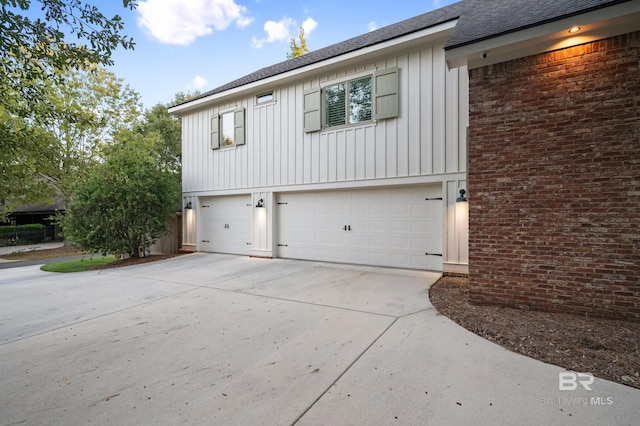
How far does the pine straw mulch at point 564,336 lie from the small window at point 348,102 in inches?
199

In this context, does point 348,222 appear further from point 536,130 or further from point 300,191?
point 536,130

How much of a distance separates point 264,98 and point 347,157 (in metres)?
3.64

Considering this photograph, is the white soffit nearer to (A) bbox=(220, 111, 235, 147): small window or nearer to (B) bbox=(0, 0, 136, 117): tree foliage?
(B) bbox=(0, 0, 136, 117): tree foliage

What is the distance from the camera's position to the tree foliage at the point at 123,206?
28.3ft

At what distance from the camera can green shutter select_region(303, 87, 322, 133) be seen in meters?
8.07

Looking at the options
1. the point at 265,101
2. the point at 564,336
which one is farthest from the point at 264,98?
the point at 564,336

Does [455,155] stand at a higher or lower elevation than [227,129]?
lower

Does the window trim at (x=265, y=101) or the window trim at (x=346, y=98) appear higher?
the window trim at (x=265, y=101)

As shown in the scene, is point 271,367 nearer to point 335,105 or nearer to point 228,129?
point 335,105

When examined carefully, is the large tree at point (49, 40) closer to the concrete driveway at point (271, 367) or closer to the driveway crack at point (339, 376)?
the concrete driveway at point (271, 367)

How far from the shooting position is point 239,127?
963 centimetres

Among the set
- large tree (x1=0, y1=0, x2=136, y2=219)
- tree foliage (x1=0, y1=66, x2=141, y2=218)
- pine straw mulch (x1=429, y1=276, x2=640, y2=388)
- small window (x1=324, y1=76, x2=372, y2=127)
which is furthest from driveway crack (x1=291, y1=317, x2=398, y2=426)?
tree foliage (x1=0, y1=66, x2=141, y2=218)

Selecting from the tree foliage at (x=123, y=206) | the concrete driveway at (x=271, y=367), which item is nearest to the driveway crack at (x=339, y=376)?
the concrete driveway at (x=271, y=367)

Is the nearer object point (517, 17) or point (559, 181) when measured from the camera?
point (559, 181)
